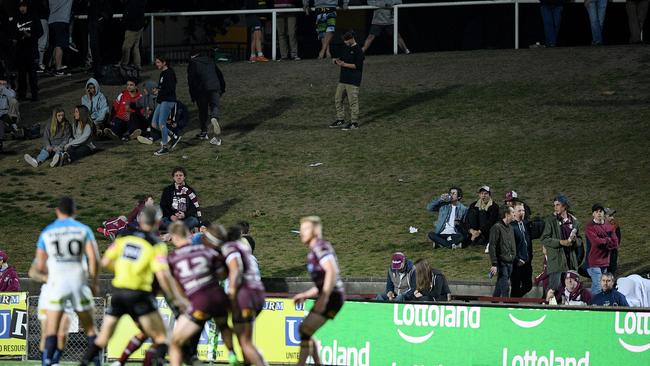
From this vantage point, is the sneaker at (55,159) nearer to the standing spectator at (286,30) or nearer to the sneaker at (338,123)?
the sneaker at (338,123)

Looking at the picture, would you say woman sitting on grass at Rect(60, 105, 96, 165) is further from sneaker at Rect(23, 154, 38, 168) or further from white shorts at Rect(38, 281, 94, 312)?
white shorts at Rect(38, 281, 94, 312)

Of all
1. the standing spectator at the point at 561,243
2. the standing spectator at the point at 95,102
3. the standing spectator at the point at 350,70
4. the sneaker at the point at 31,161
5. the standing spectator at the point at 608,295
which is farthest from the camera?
the standing spectator at the point at 95,102

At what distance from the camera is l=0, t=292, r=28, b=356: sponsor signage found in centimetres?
1925

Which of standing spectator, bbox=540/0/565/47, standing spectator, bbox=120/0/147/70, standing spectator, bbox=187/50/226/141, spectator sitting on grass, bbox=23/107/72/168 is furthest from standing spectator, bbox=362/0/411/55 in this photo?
spectator sitting on grass, bbox=23/107/72/168

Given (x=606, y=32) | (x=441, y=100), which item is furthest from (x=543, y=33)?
(x=441, y=100)

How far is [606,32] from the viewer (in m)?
34.6

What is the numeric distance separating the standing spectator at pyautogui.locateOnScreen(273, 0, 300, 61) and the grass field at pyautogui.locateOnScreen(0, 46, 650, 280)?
19.2 inches

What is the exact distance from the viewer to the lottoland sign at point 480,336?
1775cm

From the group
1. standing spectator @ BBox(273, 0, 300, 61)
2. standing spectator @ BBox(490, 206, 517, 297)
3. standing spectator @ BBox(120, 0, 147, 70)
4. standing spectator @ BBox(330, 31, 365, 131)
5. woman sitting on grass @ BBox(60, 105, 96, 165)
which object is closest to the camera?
standing spectator @ BBox(490, 206, 517, 297)

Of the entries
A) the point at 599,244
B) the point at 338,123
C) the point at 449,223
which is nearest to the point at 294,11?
the point at 338,123

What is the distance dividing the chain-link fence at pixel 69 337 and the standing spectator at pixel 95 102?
33.0 ft

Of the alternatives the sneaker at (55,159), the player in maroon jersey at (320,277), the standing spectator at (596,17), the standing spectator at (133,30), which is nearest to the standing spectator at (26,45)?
the standing spectator at (133,30)

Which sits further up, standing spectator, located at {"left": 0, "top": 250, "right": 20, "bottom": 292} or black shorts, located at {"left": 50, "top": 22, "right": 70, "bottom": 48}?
black shorts, located at {"left": 50, "top": 22, "right": 70, "bottom": 48}

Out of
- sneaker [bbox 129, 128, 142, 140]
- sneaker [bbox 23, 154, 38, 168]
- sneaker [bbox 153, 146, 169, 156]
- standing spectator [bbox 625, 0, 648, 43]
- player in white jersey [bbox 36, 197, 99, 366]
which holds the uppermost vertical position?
standing spectator [bbox 625, 0, 648, 43]
